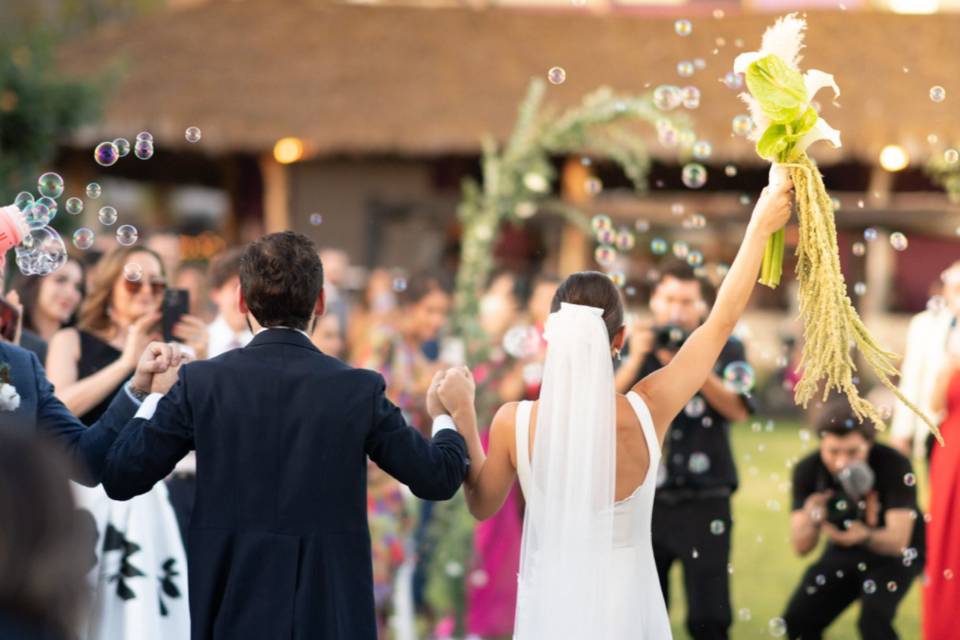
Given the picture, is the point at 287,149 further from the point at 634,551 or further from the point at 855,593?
the point at 634,551

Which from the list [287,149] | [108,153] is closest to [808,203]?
[108,153]

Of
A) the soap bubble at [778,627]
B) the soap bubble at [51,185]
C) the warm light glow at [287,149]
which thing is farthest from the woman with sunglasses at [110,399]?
the warm light glow at [287,149]

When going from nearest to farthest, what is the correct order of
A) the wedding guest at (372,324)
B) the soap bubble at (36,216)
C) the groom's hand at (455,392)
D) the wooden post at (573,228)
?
the groom's hand at (455,392) → the soap bubble at (36,216) → the wedding guest at (372,324) → the wooden post at (573,228)

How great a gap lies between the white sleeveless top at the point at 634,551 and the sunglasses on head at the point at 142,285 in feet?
6.62

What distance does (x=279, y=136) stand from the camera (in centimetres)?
1731

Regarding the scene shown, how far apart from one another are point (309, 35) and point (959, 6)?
31.8 ft

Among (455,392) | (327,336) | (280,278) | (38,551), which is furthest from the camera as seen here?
(327,336)

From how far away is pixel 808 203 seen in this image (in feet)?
12.9

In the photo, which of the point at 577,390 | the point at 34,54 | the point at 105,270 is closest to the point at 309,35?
the point at 34,54

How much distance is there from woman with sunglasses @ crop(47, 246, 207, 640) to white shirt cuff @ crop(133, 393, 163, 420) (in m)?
1.13

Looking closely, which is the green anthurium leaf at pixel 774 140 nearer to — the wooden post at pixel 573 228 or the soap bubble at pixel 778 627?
the soap bubble at pixel 778 627

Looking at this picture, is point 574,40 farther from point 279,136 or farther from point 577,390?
point 577,390

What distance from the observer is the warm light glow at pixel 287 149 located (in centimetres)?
1731

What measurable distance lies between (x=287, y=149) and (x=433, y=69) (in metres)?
2.40
